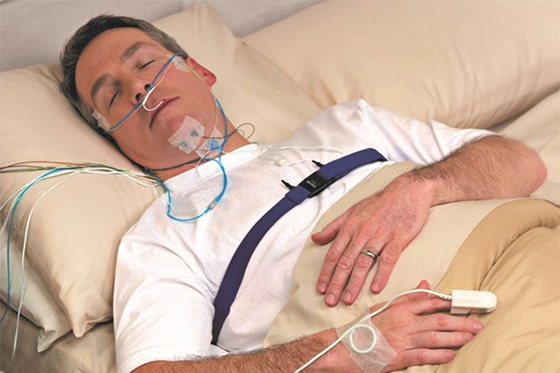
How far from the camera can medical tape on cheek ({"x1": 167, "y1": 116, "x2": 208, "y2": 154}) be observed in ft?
6.37

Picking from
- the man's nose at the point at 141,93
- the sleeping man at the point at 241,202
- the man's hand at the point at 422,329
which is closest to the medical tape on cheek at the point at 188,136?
the sleeping man at the point at 241,202

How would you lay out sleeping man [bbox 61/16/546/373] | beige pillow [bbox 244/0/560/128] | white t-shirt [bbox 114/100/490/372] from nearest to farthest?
sleeping man [bbox 61/16/546/373], white t-shirt [bbox 114/100/490/372], beige pillow [bbox 244/0/560/128]

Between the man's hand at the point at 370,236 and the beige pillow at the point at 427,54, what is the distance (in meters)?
0.62

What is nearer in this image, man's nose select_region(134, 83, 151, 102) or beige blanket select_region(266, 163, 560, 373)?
beige blanket select_region(266, 163, 560, 373)

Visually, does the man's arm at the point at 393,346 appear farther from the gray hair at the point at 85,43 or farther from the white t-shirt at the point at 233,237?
the gray hair at the point at 85,43

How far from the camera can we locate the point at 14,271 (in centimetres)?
186

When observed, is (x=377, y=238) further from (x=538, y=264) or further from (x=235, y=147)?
(x=235, y=147)

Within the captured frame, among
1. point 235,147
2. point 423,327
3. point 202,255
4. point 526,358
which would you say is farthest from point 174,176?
point 526,358

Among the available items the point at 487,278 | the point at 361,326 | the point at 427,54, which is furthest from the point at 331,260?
the point at 427,54

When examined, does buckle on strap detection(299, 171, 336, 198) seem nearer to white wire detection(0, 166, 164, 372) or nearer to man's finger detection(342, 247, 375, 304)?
man's finger detection(342, 247, 375, 304)

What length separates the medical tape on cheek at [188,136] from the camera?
6.37 feet

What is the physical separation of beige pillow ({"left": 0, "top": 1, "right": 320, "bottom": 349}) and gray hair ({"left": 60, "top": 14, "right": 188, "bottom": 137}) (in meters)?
0.03

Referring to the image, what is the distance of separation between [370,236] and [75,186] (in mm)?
639

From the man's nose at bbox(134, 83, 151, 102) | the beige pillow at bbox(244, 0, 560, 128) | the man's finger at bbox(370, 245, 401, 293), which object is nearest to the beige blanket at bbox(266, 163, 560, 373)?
the man's finger at bbox(370, 245, 401, 293)
